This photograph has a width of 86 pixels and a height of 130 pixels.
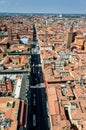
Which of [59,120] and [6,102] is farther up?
[6,102]

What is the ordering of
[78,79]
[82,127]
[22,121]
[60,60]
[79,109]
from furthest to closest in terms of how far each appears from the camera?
[60,60]
[78,79]
[79,109]
[82,127]
[22,121]

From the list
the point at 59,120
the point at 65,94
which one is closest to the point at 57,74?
the point at 65,94

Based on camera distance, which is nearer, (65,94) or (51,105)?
(51,105)

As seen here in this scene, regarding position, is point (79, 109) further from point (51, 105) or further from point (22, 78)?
point (22, 78)

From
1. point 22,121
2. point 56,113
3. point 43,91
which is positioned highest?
point 22,121

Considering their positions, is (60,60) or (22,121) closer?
(22,121)

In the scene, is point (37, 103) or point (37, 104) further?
point (37, 103)

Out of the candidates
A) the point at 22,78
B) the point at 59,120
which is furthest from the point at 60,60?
the point at 59,120

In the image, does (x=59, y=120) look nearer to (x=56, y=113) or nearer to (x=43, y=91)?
(x=56, y=113)

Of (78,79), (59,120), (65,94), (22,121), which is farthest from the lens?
(78,79)
